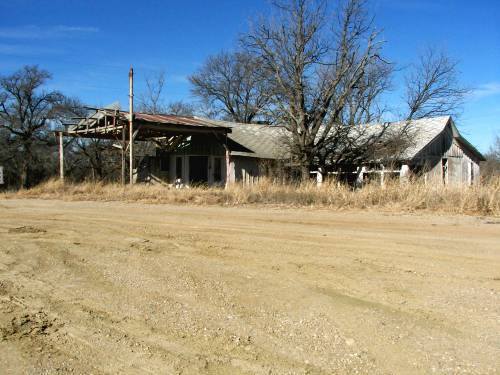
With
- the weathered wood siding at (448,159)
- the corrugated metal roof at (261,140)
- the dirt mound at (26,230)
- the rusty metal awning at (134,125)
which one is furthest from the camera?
the weathered wood siding at (448,159)

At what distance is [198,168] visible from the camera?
2723 centimetres

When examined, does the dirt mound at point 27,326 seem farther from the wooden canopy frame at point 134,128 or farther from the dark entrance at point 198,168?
the dark entrance at point 198,168

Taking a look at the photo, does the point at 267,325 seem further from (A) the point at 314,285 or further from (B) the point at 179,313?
(A) the point at 314,285

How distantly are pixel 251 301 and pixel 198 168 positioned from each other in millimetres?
22536

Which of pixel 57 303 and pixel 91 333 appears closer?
pixel 91 333

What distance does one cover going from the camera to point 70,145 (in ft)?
112

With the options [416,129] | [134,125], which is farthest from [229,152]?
[416,129]

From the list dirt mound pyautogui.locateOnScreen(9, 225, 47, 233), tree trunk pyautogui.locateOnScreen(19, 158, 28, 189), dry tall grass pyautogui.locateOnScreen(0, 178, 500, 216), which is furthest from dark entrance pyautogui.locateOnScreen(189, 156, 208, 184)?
Answer: dirt mound pyautogui.locateOnScreen(9, 225, 47, 233)

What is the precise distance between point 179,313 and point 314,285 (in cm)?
157

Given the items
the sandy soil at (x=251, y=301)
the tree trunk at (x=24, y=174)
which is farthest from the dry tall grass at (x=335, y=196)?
the tree trunk at (x=24, y=174)

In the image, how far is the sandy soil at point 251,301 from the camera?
3715 millimetres

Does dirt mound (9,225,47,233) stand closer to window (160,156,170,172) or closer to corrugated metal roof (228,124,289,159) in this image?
corrugated metal roof (228,124,289,159)

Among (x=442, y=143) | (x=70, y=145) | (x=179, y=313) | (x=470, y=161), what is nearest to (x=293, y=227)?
(x=179, y=313)

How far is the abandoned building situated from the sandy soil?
51.2ft
